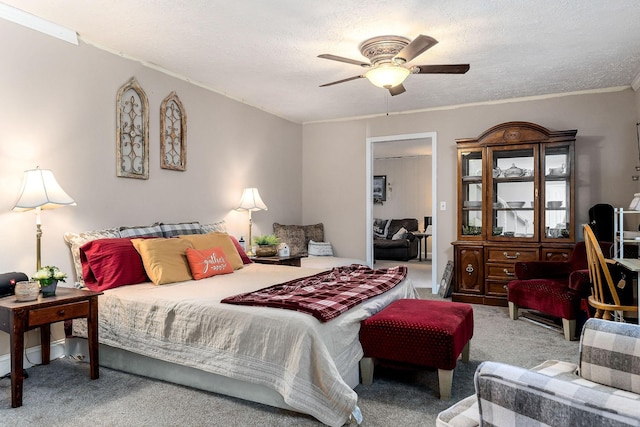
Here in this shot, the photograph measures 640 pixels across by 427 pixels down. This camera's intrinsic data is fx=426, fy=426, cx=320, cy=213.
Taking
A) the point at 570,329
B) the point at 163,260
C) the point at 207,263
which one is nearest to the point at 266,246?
the point at 207,263

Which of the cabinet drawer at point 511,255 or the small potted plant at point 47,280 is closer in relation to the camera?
the small potted plant at point 47,280

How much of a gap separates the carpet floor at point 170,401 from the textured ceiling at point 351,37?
241 centimetres

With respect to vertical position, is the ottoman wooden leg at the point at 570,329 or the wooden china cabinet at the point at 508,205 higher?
the wooden china cabinet at the point at 508,205

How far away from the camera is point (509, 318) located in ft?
13.9

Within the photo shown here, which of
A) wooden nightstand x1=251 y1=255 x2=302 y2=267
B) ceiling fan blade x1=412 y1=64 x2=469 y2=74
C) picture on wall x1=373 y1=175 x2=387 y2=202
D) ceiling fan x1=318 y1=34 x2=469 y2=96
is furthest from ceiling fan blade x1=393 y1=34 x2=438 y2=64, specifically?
picture on wall x1=373 y1=175 x2=387 y2=202

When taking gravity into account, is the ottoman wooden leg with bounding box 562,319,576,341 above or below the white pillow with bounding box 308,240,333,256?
below

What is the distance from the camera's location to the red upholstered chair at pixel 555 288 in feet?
11.8

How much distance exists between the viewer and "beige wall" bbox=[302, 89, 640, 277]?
471cm

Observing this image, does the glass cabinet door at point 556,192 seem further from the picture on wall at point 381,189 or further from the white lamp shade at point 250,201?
the picture on wall at point 381,189

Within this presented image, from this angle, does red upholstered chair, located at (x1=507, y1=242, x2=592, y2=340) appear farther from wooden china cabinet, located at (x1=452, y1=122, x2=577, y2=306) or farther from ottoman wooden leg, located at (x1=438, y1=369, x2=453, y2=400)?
ottoman wooden leg, located at (x1=438, y1=369, x2=453, y2=400)

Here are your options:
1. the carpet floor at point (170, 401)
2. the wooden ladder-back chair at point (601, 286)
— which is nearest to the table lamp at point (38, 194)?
the carpet floor at point (170, 401)

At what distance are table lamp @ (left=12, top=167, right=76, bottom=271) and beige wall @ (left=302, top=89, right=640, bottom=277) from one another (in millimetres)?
3861

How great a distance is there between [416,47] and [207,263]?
2.20 metres

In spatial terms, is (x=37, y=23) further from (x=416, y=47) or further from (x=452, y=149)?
(x=452, y=149)
